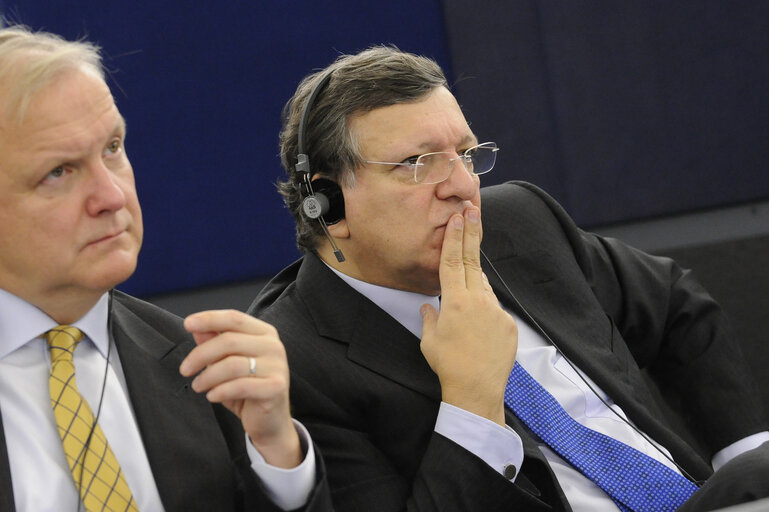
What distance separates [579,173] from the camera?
230cm

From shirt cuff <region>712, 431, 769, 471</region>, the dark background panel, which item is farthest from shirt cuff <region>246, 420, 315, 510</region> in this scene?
the dark background panel

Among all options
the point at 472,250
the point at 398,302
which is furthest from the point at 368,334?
the point at 472,250

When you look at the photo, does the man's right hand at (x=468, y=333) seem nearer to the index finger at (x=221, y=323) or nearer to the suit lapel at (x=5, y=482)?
the index finger at (x=221, y=323)

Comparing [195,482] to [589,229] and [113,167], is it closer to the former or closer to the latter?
[113,167]

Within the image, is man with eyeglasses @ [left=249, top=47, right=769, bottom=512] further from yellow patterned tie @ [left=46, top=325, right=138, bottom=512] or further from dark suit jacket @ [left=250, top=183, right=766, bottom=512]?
yellow patterned tie @ [left=46, top=325, right=138, bottom=512]

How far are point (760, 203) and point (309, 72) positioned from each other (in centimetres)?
112

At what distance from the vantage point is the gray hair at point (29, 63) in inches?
38.5

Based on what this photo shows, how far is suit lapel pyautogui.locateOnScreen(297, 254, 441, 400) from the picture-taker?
138cm

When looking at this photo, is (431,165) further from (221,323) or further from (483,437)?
(221,323)

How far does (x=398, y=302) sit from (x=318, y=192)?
0.21 metres

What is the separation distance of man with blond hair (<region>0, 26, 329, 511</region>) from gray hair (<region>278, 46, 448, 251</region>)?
1.45 feet

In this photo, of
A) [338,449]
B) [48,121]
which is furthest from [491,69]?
[48,121]

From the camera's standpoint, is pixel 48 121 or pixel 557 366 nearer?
pixel 48 121

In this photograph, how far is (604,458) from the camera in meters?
1.42
